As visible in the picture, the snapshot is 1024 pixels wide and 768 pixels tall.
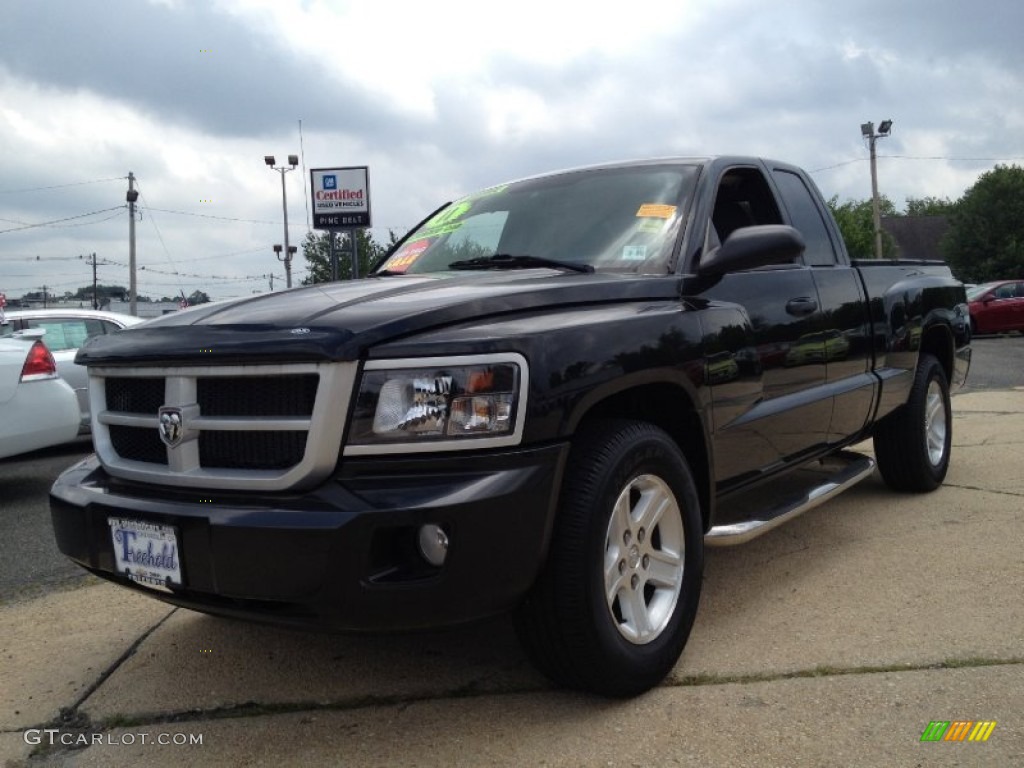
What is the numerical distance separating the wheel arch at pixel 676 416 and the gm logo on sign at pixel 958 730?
0.97 meters

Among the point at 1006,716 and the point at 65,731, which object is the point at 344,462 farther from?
the point at 1006,716

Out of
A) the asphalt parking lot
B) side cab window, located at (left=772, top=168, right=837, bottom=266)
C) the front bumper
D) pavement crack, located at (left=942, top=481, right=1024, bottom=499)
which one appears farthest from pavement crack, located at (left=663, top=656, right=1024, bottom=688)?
pavement crack, located at (left=942, top=481, right=1024, bottom=499)

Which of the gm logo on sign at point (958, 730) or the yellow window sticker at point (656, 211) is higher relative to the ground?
the yellow window sticker at point (656, 211)

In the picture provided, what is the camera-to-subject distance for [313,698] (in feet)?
9.24

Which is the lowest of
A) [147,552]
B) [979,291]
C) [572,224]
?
[147,552]

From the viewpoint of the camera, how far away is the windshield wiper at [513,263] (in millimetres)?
3316

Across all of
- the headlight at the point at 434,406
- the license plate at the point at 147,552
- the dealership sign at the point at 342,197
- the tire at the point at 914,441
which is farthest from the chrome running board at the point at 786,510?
the dealership sign at the point at 342,197

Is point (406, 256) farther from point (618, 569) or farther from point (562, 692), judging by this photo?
point (562, 692)

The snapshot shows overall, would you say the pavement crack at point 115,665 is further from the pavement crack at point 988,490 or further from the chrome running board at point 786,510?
the pavement crack at point 988,490

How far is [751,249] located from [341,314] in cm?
150

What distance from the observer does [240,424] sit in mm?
2434

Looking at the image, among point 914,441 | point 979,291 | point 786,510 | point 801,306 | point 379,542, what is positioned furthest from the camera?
point 979,291

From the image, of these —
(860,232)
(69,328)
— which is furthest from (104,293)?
(69,328)

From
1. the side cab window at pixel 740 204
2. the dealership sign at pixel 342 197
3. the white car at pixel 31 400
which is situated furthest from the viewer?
the dealership sign at pixel 342 197
